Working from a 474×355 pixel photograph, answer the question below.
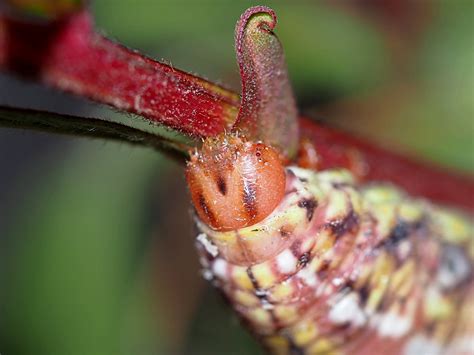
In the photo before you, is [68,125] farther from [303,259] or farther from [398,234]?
[398,234]

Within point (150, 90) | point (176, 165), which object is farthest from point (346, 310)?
point (176, 165)

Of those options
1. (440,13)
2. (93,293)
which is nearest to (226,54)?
(440,13)

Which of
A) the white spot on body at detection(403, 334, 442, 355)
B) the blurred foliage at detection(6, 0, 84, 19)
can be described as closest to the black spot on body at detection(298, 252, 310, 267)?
the white spot on body at detection(403, 334, 442, 355)

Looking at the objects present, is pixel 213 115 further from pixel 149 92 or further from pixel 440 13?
pixel 440 13

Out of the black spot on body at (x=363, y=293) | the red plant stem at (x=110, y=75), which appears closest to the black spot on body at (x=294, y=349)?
the black spot on body at (x=363, y=293)

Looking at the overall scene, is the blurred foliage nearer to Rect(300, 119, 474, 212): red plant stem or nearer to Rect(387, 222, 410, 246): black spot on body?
Rect(300, 119, 474, 212): red plant stem
